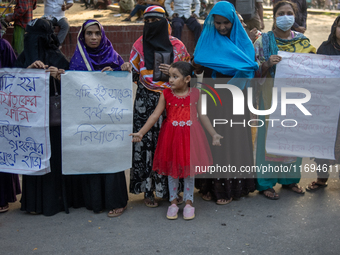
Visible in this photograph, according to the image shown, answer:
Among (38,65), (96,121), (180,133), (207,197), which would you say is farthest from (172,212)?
(38,65)

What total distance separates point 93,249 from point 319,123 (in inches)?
100

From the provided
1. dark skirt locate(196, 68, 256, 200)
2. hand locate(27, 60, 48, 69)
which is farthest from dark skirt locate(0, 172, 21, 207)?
dark skirt locate(196, 68, 256, 200)

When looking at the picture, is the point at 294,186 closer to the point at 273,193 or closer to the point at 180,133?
the point at 273,193

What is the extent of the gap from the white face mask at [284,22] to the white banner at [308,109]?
250mm

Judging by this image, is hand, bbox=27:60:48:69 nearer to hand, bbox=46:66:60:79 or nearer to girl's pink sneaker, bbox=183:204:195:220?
hand, bbox=46:66:60:79

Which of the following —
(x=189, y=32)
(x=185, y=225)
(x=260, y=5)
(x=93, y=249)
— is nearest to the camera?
(x=93, y=249)

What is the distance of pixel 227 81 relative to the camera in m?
3.74

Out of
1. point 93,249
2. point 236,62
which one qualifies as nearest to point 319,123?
point 236,62

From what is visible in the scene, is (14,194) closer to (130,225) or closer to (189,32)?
→ (130,225)

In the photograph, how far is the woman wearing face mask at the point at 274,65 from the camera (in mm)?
Answer: 3777

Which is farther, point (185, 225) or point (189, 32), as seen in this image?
point (189, 32)

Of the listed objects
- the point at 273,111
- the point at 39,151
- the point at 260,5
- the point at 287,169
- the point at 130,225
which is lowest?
the point at 130,225

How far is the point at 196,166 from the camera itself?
352cm

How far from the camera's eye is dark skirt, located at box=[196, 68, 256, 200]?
3.79m
